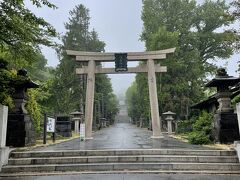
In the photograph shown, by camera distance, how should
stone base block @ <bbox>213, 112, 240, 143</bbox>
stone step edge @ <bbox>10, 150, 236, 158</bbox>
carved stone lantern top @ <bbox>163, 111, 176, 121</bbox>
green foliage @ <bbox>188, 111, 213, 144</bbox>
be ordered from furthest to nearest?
carved stone lantern top @ <bbox>163, 111, 176, 121</bbox> → green foliage @ <bbox>188, 111, 213, 144</bbox> → stone base block @ <bbox>213, 112, 240, 143</bbox> → stone step edge @ <bbox>10, 150, 236, 158</bbox>

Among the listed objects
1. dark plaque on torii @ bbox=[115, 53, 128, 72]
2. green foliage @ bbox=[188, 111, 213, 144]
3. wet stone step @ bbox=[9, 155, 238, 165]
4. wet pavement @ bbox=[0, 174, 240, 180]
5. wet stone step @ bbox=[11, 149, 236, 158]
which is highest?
dark plaque on torii @ bbox=[115, 53, 128, 72]

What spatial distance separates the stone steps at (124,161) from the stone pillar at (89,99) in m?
8.45

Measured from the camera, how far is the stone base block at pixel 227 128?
1094 centimetres

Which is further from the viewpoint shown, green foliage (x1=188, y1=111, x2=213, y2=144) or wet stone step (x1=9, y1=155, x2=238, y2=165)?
green foliage (x1=188, y1=111, x2=213, y2=144)

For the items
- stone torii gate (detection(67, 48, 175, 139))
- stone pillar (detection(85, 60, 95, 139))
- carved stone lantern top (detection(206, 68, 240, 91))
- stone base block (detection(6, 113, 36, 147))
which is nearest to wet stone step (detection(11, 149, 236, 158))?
stone base block (detection(6, 113, 36, 147))

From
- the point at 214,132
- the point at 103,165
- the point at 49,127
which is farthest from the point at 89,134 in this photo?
the point at 103,165

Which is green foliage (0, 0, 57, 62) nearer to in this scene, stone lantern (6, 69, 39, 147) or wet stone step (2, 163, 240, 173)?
stone lantern (6, 69, 39, 147)

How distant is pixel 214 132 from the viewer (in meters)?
11.9

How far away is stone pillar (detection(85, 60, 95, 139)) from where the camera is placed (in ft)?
55.4

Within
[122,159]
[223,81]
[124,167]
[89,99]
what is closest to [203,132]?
[223,81]

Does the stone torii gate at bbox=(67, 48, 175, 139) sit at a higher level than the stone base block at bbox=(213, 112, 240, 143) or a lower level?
higher

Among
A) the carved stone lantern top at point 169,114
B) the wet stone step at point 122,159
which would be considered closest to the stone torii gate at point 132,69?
the carved stone lantern top at point 169,114

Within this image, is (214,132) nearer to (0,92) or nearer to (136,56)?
(136,56)

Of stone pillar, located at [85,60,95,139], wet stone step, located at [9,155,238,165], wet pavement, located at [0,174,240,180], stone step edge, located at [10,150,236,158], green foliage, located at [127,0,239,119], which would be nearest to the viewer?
wet pavement, located at [0,174,240,180]
